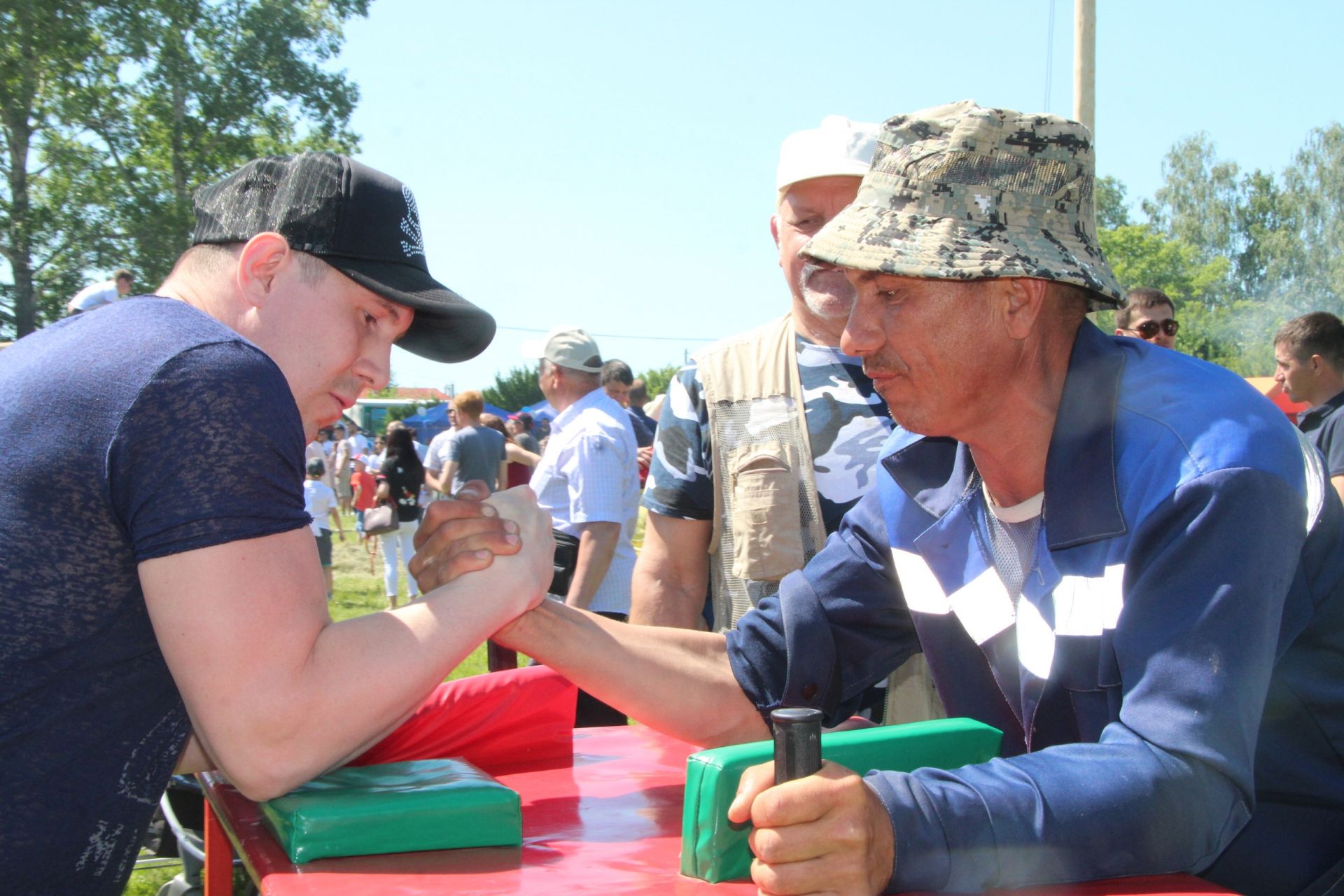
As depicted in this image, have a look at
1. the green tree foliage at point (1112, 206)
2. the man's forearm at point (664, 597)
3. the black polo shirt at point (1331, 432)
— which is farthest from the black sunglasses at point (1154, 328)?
the green tree foliage at point (1112, 206)

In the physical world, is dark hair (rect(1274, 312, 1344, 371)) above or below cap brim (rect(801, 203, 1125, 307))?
below

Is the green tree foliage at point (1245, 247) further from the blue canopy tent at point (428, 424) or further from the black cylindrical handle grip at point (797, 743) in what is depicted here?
the black cylindrical handle grip at point (797, 743)

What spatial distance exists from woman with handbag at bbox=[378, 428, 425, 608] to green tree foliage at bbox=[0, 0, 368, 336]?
13653 millimetres

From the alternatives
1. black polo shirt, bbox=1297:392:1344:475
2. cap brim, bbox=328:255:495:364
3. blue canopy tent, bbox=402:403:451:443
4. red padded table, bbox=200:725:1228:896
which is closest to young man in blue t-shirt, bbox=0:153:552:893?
red padded table, bbox=200:725:1228:896

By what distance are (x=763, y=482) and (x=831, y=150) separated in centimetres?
85

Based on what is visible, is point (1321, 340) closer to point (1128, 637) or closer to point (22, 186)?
point (1128, 637)

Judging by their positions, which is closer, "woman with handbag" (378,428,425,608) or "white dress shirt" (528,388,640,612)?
"white dress shirt" (528,388,640,612)

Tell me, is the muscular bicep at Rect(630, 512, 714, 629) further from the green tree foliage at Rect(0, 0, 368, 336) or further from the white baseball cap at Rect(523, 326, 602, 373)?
the green tree foliage at Rect(0, 0, 368, 336)

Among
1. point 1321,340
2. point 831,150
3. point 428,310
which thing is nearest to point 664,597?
point 831,150

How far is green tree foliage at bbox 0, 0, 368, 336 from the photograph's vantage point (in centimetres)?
2114

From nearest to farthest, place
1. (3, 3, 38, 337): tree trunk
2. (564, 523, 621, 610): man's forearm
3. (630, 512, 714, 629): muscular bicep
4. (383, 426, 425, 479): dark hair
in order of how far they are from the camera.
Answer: (630, 512, 714, 629): muscular bicep < (564, 523, 621, 610): man's forearm < (383, 426, 425, 479): dark hair < (3, 3, 38, 337): tree trunk

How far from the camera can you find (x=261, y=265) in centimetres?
162

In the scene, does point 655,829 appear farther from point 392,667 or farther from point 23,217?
point 23,217

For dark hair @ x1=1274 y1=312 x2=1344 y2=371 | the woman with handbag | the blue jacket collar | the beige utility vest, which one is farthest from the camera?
the woman with handbag
